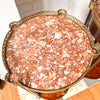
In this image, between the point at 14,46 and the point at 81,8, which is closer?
the point at 14,46

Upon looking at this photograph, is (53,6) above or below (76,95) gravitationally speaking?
above

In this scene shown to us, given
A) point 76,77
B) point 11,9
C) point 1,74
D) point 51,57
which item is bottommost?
point 1,74

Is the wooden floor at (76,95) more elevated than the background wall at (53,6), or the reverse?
the background wall at (53,6)

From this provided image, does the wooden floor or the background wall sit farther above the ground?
the background wall

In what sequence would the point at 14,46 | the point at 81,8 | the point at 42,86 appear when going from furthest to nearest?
the point at 81,8
the point at 14,46
the point at 42,86

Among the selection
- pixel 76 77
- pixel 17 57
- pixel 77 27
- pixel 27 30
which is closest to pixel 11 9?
pixel 27 30

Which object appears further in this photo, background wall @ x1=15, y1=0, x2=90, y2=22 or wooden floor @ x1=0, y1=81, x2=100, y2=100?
wooden floor @ x1=0, y1=81, x2=100, y2=100

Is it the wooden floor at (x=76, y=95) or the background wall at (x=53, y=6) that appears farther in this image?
the wooden floor at (x=76, y=95)

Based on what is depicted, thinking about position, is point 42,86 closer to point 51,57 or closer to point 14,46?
point 51,57
